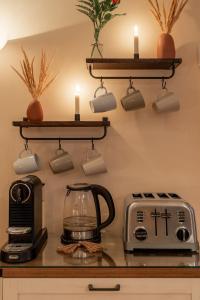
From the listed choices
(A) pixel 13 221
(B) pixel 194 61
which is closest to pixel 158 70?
(B) pixel 194 61

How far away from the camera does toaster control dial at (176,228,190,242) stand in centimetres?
154

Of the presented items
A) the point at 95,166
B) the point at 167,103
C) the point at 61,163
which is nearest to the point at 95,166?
the point at 95,166

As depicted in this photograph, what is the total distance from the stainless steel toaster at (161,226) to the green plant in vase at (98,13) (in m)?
0.80

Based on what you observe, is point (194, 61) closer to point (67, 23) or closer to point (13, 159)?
point (67, 23)

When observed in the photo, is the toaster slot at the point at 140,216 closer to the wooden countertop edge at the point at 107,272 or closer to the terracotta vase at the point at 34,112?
the wooden countertop edge at the point at 107,272

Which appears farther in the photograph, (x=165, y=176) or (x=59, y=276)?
(x=165, y=176)

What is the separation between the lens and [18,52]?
75.2 inches

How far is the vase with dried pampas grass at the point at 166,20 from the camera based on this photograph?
70.2 inches

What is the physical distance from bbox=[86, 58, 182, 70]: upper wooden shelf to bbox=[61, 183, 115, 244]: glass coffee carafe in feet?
1.99

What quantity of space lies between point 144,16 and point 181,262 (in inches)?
50.0

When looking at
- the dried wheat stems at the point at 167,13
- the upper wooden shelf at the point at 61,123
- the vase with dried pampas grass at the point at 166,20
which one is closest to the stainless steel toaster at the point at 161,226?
the upper wooden shelf at the point at 61,123
